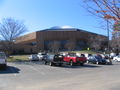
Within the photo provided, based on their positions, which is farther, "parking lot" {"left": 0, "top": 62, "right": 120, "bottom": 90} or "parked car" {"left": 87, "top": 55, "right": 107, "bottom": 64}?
"parked car" {"left": 87, "top": 55, "right": 107, "bottom": 64}

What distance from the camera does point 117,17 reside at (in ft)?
14.2

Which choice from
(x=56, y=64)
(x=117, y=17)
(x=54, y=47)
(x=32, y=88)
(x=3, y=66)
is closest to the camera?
(x=117, y=17)

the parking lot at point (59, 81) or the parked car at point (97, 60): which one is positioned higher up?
the parked car at point (97, 60)

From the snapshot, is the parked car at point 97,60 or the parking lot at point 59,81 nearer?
the parking lot at point 59,81

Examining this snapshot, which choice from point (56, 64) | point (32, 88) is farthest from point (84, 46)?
point (32, 88)

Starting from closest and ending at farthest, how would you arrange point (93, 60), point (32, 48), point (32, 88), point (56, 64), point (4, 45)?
point (32, 88) < point (56, 64) < point (93, 60) < point (4, 45) < point (32, 48)

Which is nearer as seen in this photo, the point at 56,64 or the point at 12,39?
the point at 56,64

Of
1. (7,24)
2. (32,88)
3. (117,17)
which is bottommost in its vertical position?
(32,88)

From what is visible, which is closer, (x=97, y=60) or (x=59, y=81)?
(x=59, y=81)

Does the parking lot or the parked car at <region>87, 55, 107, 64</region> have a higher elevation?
the parked car at <region>87, 55, 107, 64</region>

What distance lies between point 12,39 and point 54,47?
4801 centimetres

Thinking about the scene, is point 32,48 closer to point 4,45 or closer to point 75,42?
point 75,42

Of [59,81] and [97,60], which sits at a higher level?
[97,60]

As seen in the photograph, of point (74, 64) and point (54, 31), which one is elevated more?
point (54, 31)
